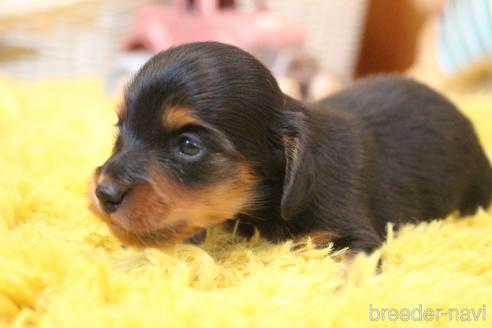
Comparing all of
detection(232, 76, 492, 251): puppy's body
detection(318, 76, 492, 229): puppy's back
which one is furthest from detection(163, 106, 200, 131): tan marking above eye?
detection(318, 76, 492, 229): puppy's back

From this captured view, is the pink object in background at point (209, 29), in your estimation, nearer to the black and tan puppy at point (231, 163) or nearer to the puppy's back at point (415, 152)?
the puppy's back at point (415, 152)

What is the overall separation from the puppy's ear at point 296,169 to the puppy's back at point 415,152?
13.5 inches

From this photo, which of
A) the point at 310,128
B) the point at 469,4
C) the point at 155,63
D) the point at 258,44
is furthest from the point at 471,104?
the point at 155,63

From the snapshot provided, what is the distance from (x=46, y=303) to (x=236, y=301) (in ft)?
1.37

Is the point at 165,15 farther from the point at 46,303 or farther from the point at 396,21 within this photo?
the point at 46,303

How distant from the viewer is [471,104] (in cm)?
373

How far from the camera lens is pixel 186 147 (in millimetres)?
1574

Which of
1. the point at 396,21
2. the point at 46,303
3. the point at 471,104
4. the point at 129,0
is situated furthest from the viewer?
the point at 396,21

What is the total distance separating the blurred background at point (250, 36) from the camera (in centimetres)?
386

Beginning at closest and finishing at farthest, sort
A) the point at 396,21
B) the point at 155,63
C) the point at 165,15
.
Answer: the point at 155,63 → the point at 165,15 → the point at 396,21

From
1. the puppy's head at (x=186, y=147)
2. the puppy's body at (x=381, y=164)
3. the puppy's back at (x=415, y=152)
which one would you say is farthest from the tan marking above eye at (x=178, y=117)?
the puppy's back at (x=415, y=152)

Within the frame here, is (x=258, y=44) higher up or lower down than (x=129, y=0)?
lower down

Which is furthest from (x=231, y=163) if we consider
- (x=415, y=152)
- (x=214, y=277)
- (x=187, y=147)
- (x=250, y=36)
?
(x=250, y=36)

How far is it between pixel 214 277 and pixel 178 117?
426 mm
